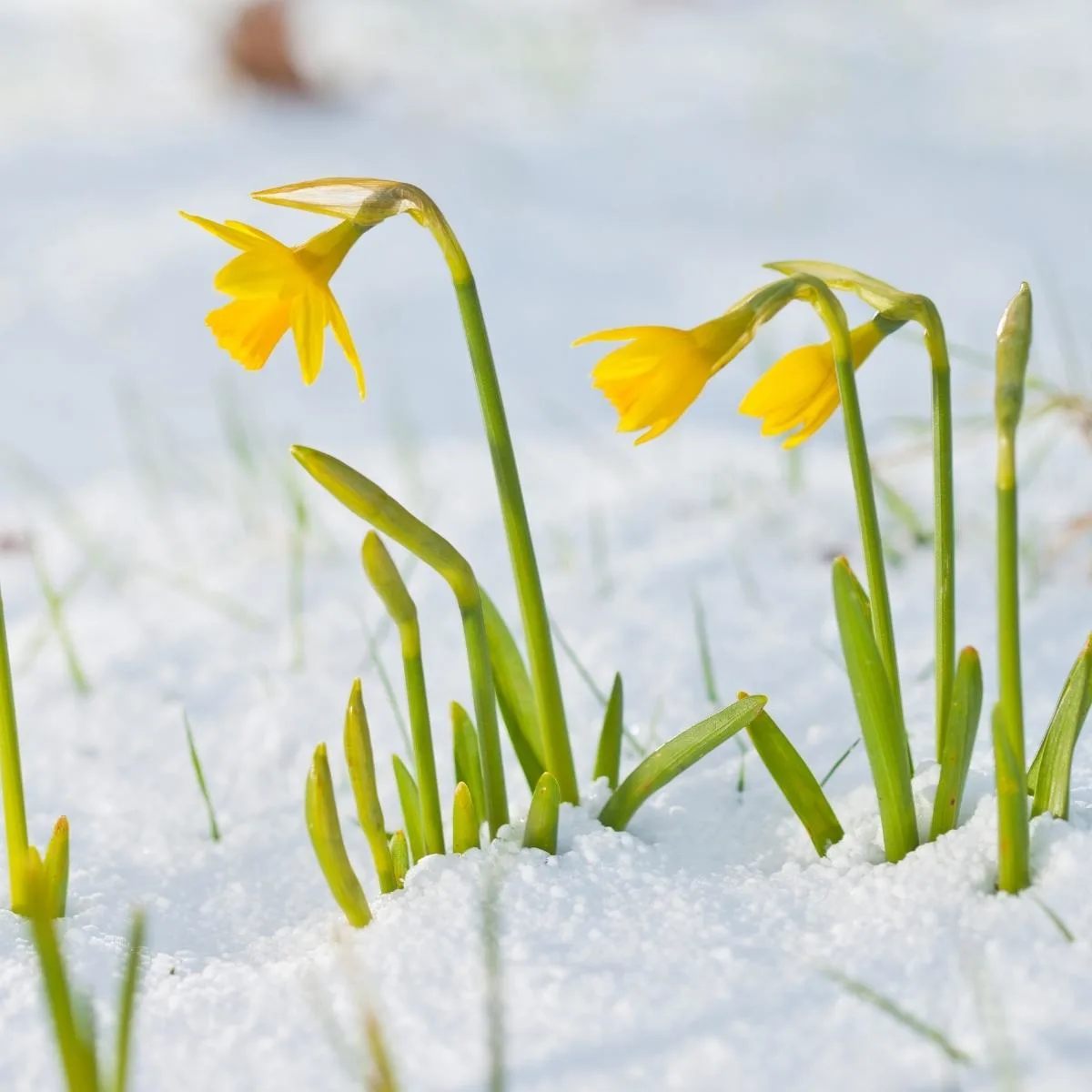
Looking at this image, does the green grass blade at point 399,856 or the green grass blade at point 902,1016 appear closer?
the green grass blade at point 902,1016

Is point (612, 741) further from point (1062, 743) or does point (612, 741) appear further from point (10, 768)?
point (10, 768)

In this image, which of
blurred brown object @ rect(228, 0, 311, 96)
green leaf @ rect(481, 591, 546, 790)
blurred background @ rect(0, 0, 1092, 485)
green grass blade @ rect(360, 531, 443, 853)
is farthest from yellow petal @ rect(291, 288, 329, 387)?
blurred brown object @ rect(228, 0, 311, 96)

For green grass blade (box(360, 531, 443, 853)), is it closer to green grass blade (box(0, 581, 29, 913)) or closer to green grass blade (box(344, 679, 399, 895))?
green grass blade (box(344, 679, 399, 895))

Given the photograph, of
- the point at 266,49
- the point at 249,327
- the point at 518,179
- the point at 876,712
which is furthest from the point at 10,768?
the point at 266,49

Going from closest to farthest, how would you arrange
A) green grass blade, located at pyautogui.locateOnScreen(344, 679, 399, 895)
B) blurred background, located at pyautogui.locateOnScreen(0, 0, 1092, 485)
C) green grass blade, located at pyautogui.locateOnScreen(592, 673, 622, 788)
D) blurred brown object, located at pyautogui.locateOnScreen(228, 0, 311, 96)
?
green grass blade, located at pyautogui.locateOnScreen(344, 679, 399, 895) → green grass blade, located at pyautogui.locateOnScreen(592, 673, 622, 788) → blurred background, located at pyautogui.locateOnScreen(0, 0, 1092, 485) → blurred brown object, located at pyautogui.locateOnScreen(228, 0, 311, 96)

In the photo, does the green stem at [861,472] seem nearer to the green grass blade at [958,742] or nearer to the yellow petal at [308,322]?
the green grass blade at [958,742]

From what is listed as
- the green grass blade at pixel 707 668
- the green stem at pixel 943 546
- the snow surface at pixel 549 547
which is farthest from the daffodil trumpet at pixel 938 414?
the green grass blade at pixel 707 668

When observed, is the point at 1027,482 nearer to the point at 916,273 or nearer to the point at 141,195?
the point at 916,273
